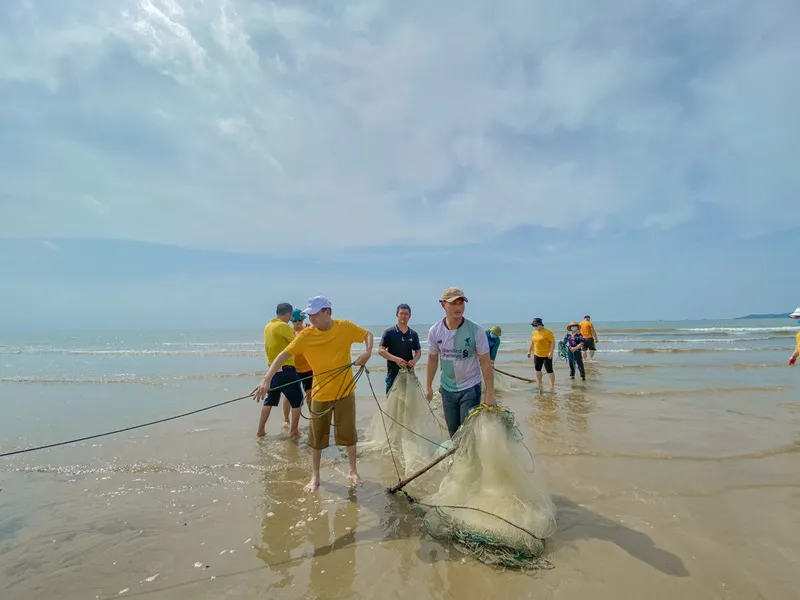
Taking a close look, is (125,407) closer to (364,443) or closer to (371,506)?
(364,443)

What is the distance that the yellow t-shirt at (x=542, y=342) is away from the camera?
987cm

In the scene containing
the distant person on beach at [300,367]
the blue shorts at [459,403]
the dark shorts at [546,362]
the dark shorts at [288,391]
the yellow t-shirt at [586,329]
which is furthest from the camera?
the yellow t-shirt at [586,329]

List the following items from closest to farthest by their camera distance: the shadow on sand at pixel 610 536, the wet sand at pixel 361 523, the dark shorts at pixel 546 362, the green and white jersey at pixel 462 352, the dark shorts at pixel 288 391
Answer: the wet sand at pixel 361 523 → the shadow on sand at pixel 610 536 → the green and white jersey at pixel 462 352 → the dark shorts at pixel 288 391 → the dark shorts at pixel 546 362

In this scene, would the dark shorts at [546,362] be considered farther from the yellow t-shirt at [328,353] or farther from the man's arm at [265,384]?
the man's arm at [265,384]

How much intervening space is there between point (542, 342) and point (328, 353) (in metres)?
7.06

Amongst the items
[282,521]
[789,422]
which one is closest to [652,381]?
[789,422]

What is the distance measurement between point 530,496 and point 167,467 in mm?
4429

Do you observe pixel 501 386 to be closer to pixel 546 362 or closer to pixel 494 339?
pixel 546 362

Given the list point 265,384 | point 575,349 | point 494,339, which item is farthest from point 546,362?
point 265,384

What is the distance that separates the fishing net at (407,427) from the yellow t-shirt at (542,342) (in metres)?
5.04

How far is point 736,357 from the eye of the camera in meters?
17.8

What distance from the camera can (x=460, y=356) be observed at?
3.94 meters

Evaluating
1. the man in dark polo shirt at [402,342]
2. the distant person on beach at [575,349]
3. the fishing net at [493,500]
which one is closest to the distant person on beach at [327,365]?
the fishing net at [493,500]

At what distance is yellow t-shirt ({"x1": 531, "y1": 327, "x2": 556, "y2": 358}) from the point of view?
9.87 meters
